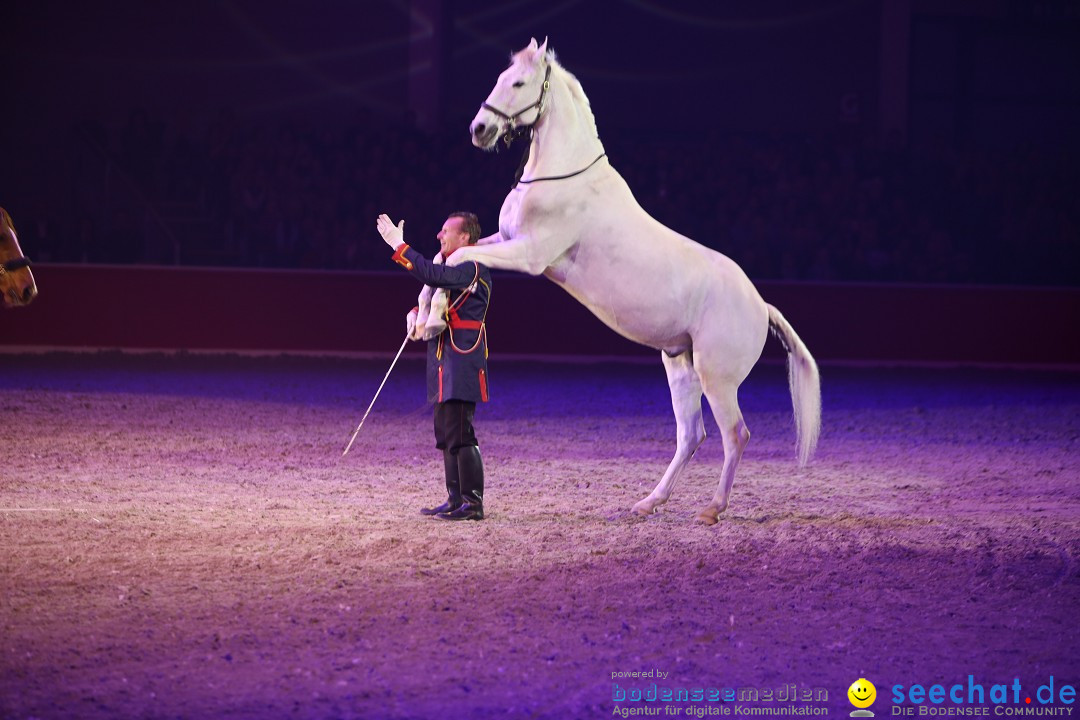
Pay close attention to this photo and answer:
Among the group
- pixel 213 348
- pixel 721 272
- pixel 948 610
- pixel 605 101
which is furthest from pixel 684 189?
pixel 948 610

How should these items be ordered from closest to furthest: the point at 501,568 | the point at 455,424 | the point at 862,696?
the point at 862,696
the point at 501,568
the point at 455,424

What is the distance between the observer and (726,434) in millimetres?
6484

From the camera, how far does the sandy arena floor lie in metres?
4.04

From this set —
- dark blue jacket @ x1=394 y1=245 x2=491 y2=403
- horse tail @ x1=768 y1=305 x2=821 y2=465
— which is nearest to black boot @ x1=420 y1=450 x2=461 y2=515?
dark blue jacket @ x1=394 y1=245 x2=491 y2=403

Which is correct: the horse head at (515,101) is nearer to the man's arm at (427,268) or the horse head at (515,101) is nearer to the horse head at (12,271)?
the man's arm at (427,268)

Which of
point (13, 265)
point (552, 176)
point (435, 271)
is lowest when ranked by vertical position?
point (435, 271)

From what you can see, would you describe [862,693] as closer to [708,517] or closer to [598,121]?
[708,517]

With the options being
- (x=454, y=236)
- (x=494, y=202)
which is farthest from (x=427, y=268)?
(x=494, y=202)

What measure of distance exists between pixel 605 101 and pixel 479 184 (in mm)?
3129

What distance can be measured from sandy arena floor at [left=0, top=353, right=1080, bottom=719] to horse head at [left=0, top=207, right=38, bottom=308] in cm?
115

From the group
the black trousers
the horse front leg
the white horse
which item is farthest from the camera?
the black trousers

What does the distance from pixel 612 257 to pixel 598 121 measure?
41.5ft

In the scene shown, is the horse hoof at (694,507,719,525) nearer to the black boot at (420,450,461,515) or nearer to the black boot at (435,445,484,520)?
the black boot at (435,445,484,520)

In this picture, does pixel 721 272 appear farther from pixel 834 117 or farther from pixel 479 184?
pixel 834 117
